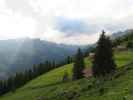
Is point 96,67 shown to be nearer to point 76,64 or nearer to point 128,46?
point 76,64

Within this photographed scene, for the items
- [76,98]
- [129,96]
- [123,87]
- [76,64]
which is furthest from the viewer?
[76,64]

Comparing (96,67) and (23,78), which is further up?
(96,67)

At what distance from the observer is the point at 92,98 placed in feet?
135

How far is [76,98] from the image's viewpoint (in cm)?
4588

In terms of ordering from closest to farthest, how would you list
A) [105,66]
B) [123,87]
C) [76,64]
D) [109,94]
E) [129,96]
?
1. [129,96]
2. [109,94]
3. [123,87]
4. [105,66]
5. [76,64]

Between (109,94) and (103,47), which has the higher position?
(103,47)

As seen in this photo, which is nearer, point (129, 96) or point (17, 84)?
point (129, 96)

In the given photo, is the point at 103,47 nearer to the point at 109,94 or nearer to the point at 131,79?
the point at 131,79

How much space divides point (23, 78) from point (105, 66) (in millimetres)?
115595

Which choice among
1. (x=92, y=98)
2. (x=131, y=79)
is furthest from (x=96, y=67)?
(x=92, y=98)

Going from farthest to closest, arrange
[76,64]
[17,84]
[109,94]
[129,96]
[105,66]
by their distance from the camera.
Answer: [17,84] < [76,64] < [105,66] < [109,94] < [129,96]

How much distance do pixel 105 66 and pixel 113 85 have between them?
87.9 feet

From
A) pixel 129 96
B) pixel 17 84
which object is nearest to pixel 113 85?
pixel 129 96

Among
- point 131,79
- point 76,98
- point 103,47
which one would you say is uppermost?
point 103,47
